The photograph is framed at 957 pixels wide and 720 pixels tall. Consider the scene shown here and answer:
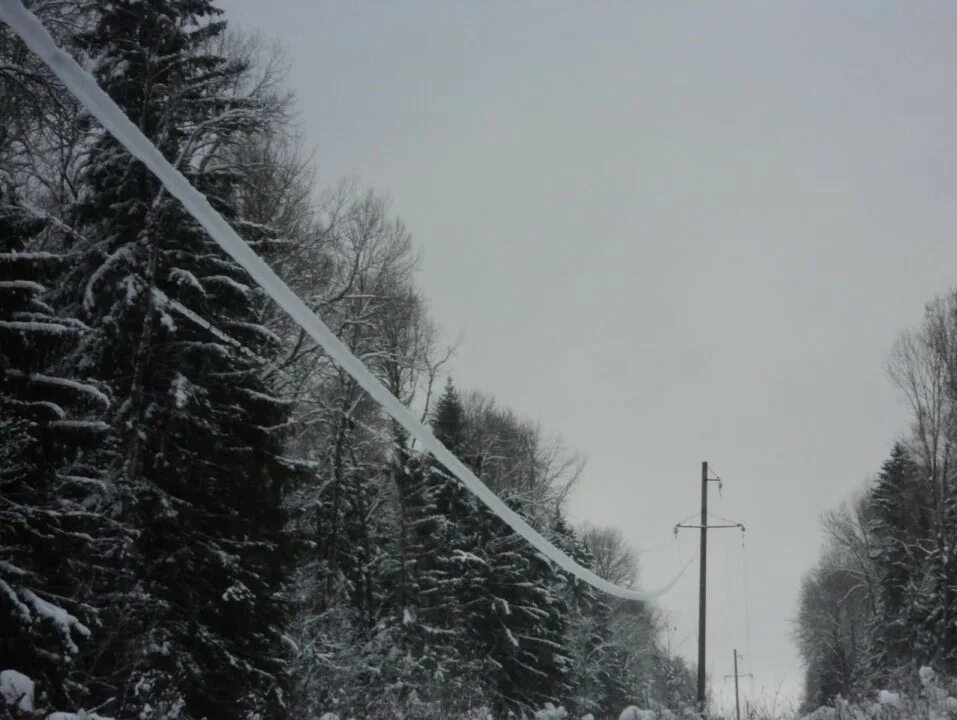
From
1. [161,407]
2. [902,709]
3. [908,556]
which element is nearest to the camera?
[902,709]

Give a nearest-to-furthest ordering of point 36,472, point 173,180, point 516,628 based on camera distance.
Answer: point 173,180 → point 36,472 → point 516,628

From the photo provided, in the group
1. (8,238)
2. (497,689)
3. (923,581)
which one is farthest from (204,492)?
(923,581)

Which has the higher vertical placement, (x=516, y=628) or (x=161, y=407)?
(x=161, y=407)

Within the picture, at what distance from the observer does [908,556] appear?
38031 millimetres

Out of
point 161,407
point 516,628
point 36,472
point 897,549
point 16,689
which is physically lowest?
point 16,689

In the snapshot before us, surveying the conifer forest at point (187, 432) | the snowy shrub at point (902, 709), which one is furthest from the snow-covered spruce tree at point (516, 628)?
the snowy shrub at point (902, 709)

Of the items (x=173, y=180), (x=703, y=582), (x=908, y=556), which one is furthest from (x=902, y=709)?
(x=908, y=556)

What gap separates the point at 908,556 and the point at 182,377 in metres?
37.8

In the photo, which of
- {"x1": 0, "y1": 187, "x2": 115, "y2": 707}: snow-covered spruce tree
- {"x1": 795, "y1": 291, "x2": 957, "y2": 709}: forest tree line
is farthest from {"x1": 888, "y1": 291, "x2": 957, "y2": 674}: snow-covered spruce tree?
{"x1": 0, "y1": 187, "x2": 115, "y2": 707}: snow-covered spruce tree

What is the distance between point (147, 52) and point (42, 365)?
20.3ft

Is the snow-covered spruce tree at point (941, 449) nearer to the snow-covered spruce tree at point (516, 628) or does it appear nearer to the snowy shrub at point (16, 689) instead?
the snow-covered spruce tree at point (516, 628)

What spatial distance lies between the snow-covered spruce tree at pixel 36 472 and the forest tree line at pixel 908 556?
11.9 meters

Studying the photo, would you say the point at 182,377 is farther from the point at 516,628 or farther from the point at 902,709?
the point at 516,628

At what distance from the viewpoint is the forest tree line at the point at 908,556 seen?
98.5 feet
